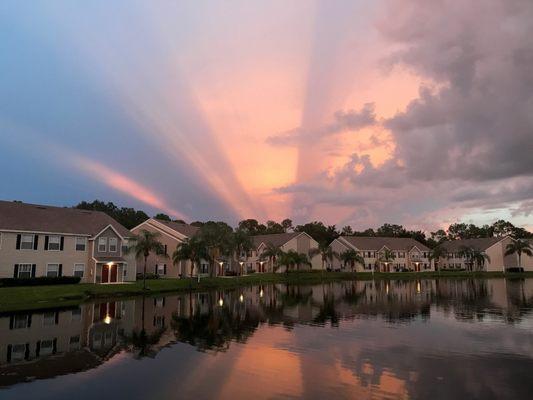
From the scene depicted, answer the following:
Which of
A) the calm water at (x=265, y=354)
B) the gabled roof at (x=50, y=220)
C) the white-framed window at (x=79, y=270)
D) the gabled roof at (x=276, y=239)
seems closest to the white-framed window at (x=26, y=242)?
the gabled roof at (x=50, y=220)

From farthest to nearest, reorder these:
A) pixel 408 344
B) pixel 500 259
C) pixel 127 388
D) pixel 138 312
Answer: pixel 500 259
pixel 138 312
pixel 408 344
pixel 127 388

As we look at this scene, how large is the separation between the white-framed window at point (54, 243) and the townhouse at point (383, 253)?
79206 mm

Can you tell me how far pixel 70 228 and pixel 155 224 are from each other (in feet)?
80.7

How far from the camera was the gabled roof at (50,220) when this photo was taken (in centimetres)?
5341

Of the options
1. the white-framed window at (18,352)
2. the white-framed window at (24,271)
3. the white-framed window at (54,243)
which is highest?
the white-framed window at (54,243)

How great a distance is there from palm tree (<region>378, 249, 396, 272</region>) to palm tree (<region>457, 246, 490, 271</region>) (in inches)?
743

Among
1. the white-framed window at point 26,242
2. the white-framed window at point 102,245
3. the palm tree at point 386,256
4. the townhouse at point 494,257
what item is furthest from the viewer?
the townhouse at point 494,257

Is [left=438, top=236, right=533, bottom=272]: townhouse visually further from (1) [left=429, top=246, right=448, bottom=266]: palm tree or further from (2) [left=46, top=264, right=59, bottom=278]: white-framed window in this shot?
(2) [left=46, top=264, right=59, bottom=278]: white-framed window

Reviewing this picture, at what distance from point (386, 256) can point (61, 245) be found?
89245 mm

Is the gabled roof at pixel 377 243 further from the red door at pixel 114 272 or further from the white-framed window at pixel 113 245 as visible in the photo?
the red door at pixel 114 272

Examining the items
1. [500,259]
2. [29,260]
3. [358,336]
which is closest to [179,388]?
[358,336]

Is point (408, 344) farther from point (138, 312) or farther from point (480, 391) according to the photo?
point (138, 312)

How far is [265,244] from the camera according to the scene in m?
111

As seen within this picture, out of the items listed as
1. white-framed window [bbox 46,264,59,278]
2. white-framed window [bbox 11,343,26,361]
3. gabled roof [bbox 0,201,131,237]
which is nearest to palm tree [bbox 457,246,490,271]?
gabled roof [bbox 0,201,131,237]
